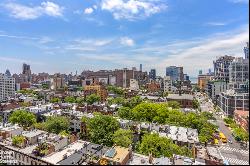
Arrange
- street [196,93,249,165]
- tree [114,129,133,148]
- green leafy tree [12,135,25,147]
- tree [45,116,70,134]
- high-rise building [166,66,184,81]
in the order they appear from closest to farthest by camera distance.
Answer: green leafy tree [12,135,25,147] < tree [114,129,133,148] < street [196,93,249,165] < tree [45,116,70,134] < high-rise building [166,66,184,81]

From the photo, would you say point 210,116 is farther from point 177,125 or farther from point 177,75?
point 177,75

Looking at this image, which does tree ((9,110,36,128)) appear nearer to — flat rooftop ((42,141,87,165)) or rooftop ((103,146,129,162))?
flat rooftop ((42,141,87,165))

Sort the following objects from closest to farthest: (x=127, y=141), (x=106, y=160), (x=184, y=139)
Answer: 1. (x=106, y=160)
2. (x=127, y=141)
3. (x=184, y=139)

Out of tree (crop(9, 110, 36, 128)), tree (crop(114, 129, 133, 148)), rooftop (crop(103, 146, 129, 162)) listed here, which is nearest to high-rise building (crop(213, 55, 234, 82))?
tree (crop(114, 129, 133, 148))

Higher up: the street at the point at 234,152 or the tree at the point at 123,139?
the tree at the point at 123,139

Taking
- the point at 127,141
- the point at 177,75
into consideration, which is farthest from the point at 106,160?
the point at 177,75

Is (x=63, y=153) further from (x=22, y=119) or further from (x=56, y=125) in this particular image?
(x=22, y=119)

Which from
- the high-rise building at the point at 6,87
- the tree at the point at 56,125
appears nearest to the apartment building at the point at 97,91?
the high-rise building at the point at 6,87

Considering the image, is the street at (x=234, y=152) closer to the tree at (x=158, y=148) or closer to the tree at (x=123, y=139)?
the tree at (x=158, y=148)
